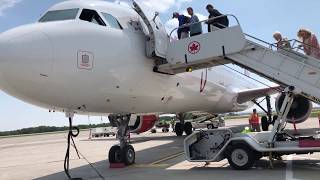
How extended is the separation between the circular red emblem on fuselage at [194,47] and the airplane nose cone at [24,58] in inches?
133

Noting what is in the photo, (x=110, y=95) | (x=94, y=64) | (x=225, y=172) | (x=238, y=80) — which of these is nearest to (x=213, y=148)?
(x=225, y=172)

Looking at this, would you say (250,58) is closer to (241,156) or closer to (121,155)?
(241,156)

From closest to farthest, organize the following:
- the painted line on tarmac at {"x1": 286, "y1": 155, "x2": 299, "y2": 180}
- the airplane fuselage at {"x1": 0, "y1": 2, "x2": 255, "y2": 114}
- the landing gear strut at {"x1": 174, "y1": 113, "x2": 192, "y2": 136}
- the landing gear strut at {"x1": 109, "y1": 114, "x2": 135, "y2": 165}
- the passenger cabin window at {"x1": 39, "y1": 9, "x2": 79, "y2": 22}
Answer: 1. the airplane fuselage at {"x1": 0, "y1": 2, "x2": 255, "y2": 114}
2. the painted line on tarmac at {"x1": 286, "y1": 155, "x2": 299, "y2": 180}
3. the passenger cabin window at {"x1": 39, "y1": 9, "x2": 79, "y2": 22}
4. the landing gear strut at {"x1": 109, "y1": 114, "x2": 135, "y2": 165}
5. the landing gear strut at {"x1": 174, "y1": 113, "x2": 192, "y2": 136}

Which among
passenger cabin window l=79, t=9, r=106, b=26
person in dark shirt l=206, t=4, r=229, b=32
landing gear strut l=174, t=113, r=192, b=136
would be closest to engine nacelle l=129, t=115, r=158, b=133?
person in dark shirt l=206, t=4, r=229, b=32

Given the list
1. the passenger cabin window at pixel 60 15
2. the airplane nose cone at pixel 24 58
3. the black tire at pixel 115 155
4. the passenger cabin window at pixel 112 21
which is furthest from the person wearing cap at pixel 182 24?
the airplane nose cone at pixel 24 58

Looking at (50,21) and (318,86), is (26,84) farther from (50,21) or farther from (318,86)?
(318,86)

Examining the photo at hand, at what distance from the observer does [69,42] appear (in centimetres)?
752

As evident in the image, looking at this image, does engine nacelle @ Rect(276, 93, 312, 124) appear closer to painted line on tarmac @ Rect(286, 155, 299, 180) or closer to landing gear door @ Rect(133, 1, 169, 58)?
painted line on tarmac @ Rect(286, 155, 299, 180)

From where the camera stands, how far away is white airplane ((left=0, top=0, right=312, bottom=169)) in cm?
702

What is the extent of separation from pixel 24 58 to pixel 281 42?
5.90 meters

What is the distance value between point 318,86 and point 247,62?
1625 millimetres

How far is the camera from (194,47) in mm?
9156

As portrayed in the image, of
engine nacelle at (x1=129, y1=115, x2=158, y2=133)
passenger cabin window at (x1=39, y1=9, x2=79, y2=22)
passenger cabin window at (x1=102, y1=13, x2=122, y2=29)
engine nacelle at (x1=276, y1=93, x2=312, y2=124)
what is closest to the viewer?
passenger cabin window at (x1=39, y1=9, x2=79, y2=22)

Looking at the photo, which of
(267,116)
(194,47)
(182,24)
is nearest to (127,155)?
(194,47)
